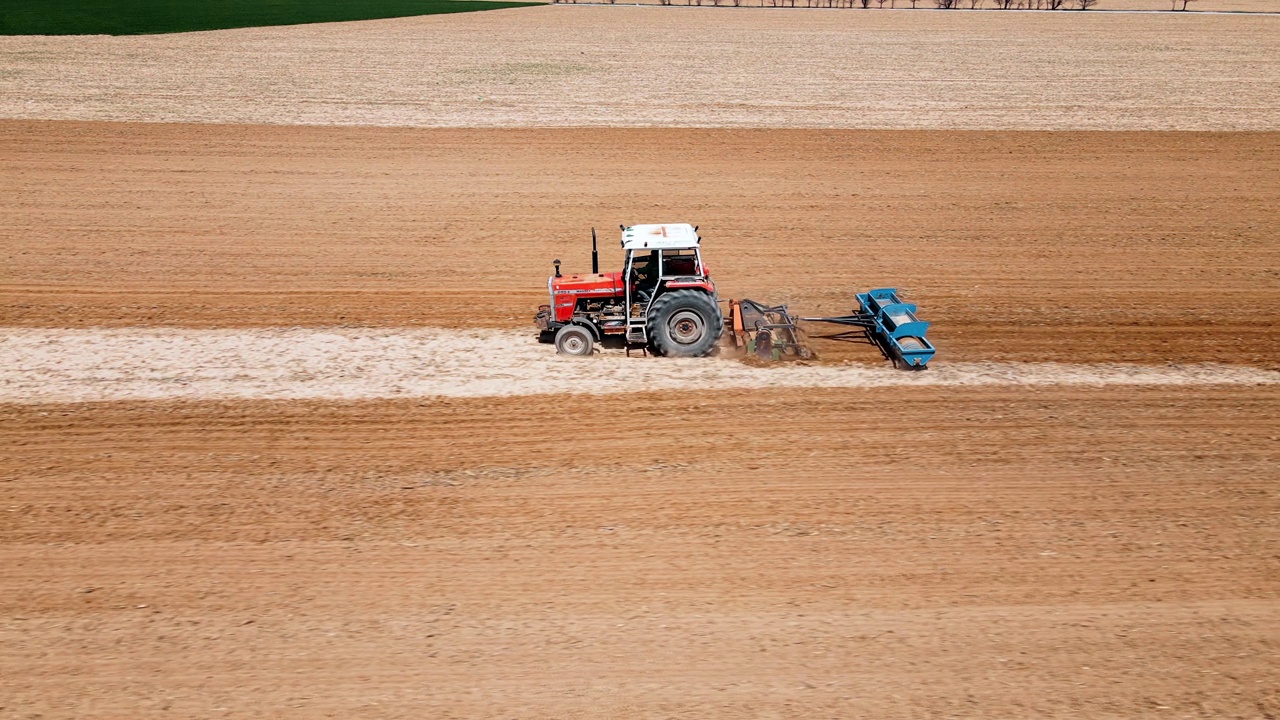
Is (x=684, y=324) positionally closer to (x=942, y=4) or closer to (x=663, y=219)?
(x=663, y=219)

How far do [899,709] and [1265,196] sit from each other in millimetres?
18085

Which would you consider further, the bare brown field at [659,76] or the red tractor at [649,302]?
the bare brown field at [659,76]

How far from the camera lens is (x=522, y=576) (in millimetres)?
7980

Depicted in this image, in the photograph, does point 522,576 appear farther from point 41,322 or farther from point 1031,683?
point 41,322

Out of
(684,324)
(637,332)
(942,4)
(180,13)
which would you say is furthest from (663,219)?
(942,4)

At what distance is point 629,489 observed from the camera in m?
9.26

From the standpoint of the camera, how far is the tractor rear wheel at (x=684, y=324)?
12.0m

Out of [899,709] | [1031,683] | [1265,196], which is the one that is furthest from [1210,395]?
[1265,196]

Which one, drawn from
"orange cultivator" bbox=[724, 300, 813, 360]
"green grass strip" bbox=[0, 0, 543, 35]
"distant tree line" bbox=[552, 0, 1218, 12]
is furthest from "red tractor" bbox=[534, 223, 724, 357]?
"distant tree line" bbox=[552, 0, 1218, 12]

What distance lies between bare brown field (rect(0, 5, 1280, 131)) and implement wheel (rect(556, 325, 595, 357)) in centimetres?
1427

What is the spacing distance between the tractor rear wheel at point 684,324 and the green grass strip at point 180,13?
38.2 m

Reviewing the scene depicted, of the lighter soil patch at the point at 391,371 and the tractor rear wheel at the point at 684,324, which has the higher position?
the tractor rear wheel at the point at 684,324

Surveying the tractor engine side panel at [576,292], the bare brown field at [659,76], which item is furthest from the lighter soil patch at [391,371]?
the bare brown field at [659,76]

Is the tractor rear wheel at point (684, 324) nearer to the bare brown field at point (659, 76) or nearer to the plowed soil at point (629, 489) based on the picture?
the plowed soil at point (629, 489)
